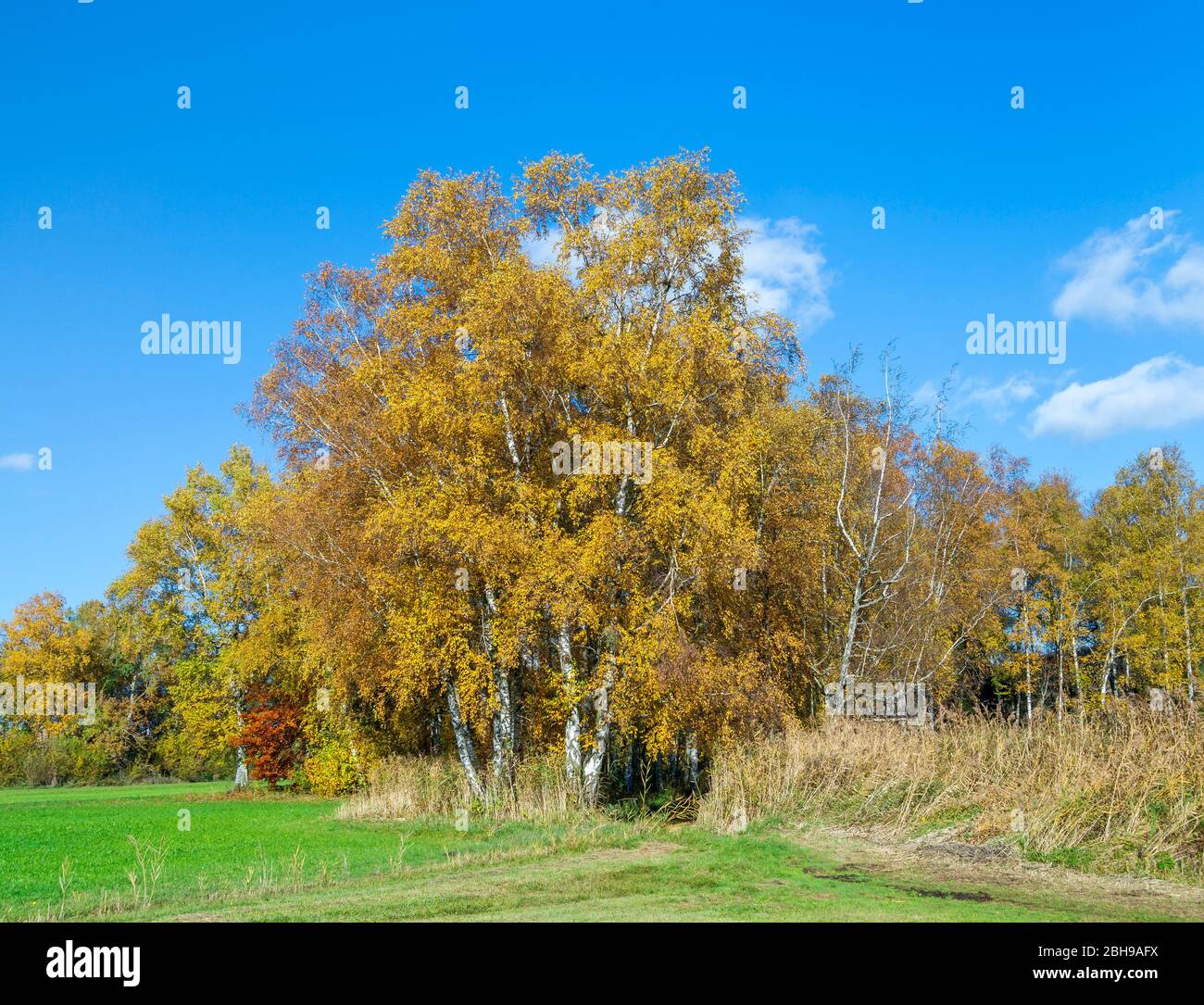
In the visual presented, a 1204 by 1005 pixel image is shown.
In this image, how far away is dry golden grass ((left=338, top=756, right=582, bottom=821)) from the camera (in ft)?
64.3

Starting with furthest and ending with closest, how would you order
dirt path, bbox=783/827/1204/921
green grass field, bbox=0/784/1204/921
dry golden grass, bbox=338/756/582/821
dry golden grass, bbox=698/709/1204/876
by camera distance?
dry golden grass, bbox=338/756/582/821 < dry golden grass, bbox=698/709/1204/876 < dirt path, bbox=783/827/1204/921 < green grass field, bbox=0/784/1204/921

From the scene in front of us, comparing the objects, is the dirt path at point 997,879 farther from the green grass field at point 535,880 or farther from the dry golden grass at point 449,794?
the dry golden grass at point 449,794

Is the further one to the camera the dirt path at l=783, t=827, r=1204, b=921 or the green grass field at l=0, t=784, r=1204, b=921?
the dirt path at l=783, t=827, r=1204, b=921

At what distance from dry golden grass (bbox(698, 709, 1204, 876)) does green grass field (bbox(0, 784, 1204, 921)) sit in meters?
0.94

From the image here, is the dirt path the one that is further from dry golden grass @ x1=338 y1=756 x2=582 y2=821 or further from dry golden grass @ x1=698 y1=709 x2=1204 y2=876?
dry golden grass @ x1=338 y1=756 x2=582 y2=821

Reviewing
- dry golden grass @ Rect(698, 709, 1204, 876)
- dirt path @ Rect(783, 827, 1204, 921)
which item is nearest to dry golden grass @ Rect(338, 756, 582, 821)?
dry golden grass @ Rect(698, 709, 1204, 876)

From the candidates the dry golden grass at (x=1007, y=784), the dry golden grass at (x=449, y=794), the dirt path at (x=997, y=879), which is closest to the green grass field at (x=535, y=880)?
the dirt path at (x=997, y=879)

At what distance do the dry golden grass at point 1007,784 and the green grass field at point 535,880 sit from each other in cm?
94

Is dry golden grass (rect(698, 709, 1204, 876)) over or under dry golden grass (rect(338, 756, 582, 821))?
over

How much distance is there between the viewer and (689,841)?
52.4ft

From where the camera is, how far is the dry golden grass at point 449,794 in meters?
19.6
